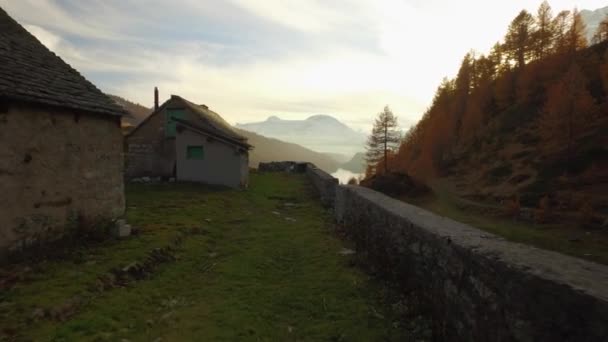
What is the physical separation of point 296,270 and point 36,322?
15.7 feet

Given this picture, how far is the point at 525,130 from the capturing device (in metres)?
54.2

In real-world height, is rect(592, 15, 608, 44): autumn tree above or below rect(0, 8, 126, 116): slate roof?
above

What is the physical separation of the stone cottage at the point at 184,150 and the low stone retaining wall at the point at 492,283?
17592 mm

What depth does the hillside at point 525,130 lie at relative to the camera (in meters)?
33.2

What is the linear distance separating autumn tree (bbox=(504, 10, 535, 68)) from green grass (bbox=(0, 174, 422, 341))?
228ft

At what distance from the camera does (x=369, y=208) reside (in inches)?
330

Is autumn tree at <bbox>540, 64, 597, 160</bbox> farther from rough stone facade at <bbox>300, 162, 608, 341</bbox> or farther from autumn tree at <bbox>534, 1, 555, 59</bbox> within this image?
rough stone facade at <bbox>300, 162, 608, 341</bbox>

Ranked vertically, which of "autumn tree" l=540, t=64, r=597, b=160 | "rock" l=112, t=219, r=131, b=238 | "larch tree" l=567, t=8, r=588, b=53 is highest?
"larch tree" l=567, t=8, r=588, b=53

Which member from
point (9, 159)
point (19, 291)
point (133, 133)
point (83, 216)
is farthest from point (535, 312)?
point (133, 133)

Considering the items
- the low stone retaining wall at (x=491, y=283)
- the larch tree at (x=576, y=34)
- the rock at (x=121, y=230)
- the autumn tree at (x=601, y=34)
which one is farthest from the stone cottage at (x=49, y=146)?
the autumn tree at (x=601, y=34)

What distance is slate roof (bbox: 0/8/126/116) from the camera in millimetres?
7625

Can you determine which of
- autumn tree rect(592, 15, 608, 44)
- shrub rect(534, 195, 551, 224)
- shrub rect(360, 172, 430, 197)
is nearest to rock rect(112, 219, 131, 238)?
shrub rect(360, 172, 430, 197)

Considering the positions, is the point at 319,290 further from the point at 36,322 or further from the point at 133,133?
the point at 133,133

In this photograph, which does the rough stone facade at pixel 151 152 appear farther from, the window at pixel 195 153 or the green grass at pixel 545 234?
the green grass at pixel 545 234
